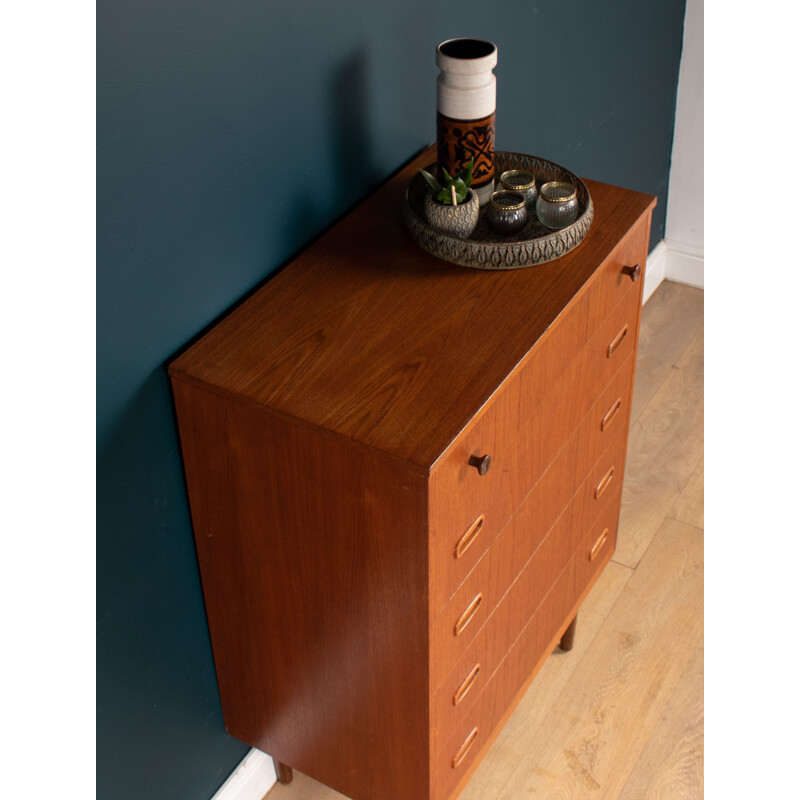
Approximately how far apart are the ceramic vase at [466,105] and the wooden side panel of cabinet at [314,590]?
0.55 m

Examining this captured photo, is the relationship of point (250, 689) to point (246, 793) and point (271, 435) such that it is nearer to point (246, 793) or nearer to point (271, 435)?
point (246, 793)

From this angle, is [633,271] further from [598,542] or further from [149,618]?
[149,618]

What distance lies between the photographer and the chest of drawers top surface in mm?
1287

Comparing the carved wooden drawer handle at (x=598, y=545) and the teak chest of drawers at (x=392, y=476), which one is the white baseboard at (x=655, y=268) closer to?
the carved wooden drawer handle at (x=598, y=545)

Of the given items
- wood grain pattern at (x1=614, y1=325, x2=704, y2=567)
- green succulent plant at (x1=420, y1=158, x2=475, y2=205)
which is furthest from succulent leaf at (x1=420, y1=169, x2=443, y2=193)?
wood grain pattern at (x1=614, y1=325, x2=704, y2=567)

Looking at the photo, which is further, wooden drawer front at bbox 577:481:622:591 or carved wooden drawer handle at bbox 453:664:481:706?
wooden drawer front at bbox 577:481:622:591

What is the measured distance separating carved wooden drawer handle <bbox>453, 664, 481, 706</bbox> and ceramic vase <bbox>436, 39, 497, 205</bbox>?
0.73 meters

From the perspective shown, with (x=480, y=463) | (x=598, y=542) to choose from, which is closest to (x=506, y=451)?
(x=480, y=463)

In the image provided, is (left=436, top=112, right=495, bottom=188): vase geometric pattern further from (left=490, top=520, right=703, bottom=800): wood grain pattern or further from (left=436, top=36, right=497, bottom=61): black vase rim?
(left=490, top=520, right=703, bottom=800): wood grain pattern

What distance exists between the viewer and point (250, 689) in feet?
5.54

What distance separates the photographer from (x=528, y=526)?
1618 mm

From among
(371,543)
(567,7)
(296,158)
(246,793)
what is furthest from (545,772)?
(567,7)

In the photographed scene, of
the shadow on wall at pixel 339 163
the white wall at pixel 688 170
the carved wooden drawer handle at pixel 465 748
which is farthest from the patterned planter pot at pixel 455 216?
the white wall at pixel 688 170

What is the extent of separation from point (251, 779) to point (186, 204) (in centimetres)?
110
